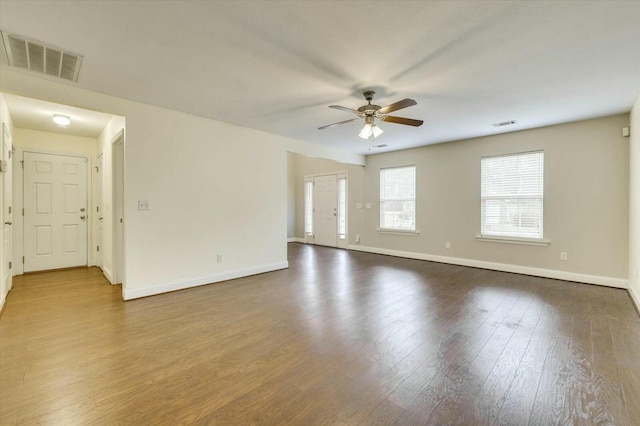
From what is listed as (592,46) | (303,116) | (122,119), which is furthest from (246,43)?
(592,46)

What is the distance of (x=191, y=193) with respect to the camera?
161 inches

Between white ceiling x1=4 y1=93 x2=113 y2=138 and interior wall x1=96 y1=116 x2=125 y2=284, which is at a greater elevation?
white ceiling x1=4 y1=93 x2=113 y2=138

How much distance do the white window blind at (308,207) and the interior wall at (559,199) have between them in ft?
12.4

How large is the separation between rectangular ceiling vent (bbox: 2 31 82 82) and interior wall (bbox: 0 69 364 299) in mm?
297

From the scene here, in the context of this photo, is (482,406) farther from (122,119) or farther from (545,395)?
(122,119)

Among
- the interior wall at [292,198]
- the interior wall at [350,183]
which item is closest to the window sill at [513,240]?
the interior wall at [350,183]

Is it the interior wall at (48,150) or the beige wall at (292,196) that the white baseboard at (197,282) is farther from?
the beige wall at (292,196)

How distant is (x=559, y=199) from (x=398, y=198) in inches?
116

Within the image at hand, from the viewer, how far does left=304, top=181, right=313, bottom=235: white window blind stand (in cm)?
892

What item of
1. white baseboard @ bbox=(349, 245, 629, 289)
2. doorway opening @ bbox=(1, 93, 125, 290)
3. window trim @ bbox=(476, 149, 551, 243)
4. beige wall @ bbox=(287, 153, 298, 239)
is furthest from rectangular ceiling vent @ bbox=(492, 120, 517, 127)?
beige wall @ bbox=(287, 153, 298, 239)

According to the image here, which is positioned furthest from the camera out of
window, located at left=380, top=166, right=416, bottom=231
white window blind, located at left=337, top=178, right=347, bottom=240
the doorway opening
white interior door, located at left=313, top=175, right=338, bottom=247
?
white interior door, located at left=313, top=175, right=338, bottom=247

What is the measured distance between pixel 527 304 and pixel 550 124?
2.99 metres

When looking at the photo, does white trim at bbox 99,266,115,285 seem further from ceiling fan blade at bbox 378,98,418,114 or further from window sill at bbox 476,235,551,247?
window sill at bbox 476,235,551,247

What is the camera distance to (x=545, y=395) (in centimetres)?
177
